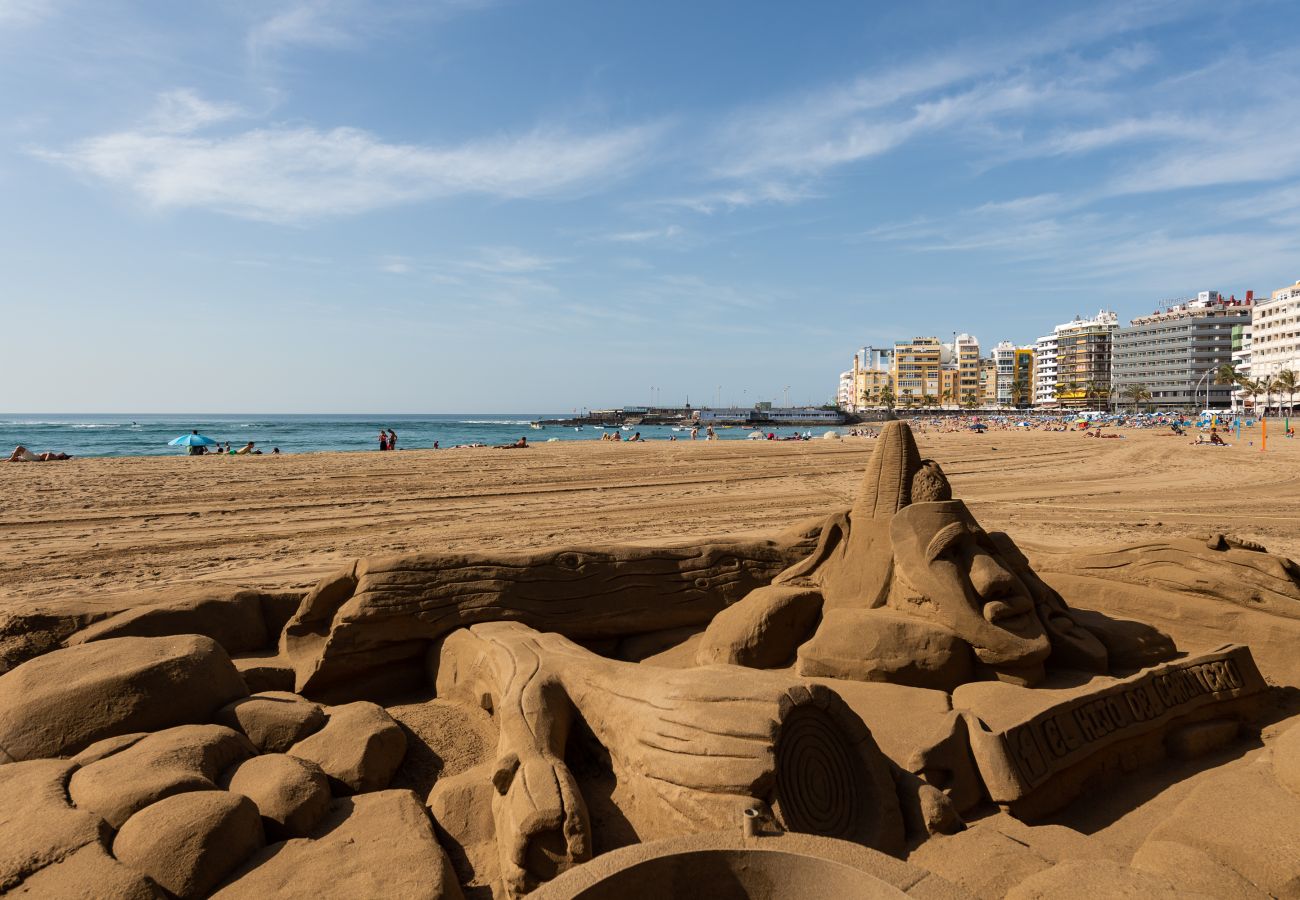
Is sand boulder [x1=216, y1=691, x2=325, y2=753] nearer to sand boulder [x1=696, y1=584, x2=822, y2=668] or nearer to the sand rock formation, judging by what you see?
the sand rock formation

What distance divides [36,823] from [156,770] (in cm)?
37

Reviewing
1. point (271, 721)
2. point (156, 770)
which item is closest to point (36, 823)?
point (156, 770)

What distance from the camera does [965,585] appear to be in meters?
4.04

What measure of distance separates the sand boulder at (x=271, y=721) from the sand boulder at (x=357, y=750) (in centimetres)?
5

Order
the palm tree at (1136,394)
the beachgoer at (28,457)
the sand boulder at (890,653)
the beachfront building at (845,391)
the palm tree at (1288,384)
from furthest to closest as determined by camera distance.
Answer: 1. the beachfront building at (845,391)
2. the palm tree at (1136,394)
3. the palm tree at (1288,384)
4. the beachgoer at (28,457)
5. the sand boulder at (890,653)

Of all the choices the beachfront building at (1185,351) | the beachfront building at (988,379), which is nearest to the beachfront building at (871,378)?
the beachfront building at (988,379)

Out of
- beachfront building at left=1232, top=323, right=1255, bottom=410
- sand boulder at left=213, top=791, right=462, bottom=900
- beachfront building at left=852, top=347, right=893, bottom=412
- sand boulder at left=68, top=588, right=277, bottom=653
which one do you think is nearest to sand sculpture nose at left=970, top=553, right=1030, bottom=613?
sand boulder at left=213, top=791, right=462, bottom=900

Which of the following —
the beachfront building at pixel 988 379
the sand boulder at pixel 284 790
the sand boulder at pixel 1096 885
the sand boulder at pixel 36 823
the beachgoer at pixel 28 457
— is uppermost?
the beachfront building at pixel 988 379

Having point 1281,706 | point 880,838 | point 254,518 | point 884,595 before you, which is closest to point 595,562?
point 884,595

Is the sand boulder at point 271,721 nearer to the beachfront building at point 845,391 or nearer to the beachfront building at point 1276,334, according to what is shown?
the beachfront building at point 1276,334

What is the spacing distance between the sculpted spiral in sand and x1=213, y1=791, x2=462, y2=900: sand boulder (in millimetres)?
1178

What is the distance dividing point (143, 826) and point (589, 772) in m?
1.65

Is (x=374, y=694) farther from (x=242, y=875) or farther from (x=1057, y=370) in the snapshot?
(x=1057, y=370)

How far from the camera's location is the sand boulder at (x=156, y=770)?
8.26 ft
